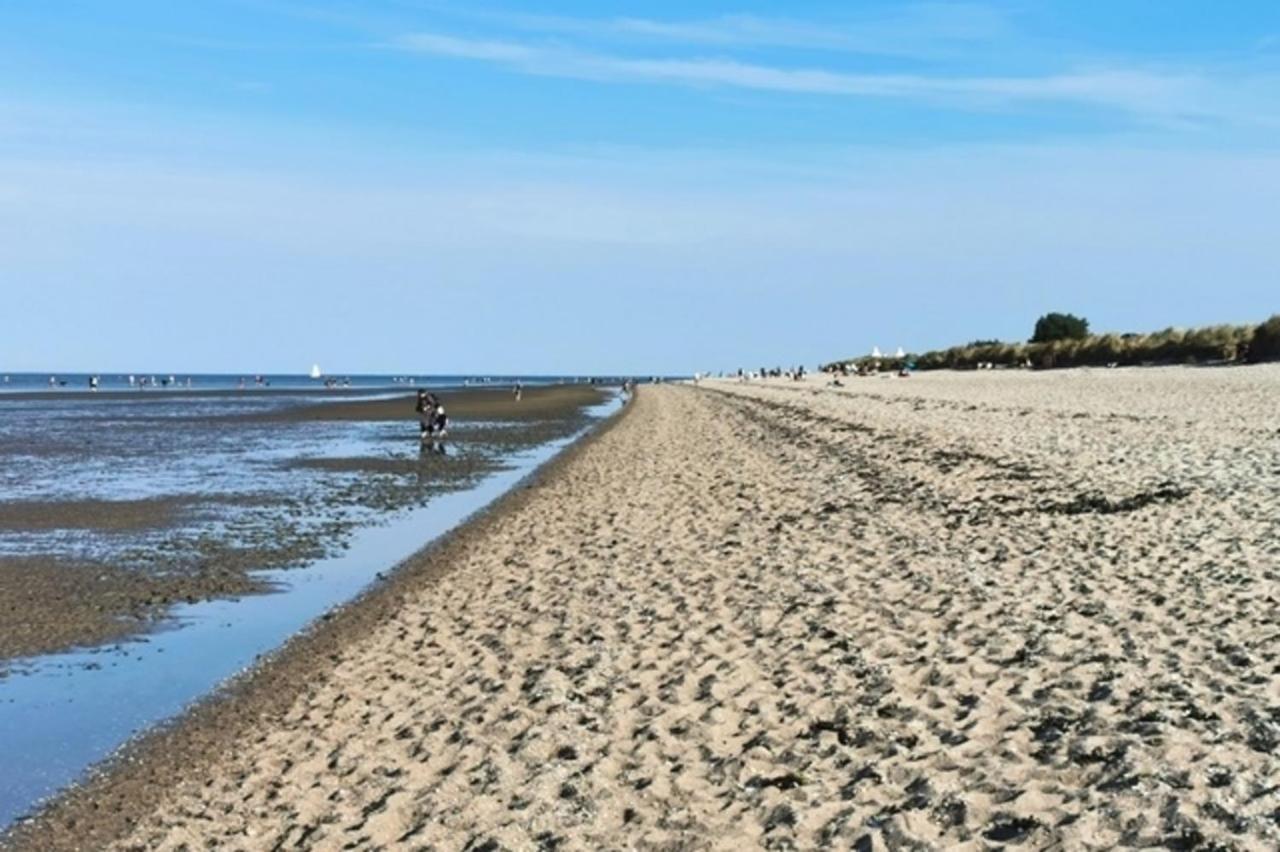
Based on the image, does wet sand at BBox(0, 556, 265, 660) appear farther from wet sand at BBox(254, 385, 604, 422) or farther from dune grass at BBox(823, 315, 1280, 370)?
dune grass at BBox(823, 315, 1280, 370)

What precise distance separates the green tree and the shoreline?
102 metres

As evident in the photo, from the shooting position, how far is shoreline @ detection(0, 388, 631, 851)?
8.11 m

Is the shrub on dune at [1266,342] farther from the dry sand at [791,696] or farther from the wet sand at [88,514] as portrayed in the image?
the wet sand at [88,514]

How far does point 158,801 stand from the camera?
8492mm

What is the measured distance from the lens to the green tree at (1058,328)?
110500mm

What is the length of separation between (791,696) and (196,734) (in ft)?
16.2

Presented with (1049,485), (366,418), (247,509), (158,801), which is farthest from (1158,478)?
(366,418)

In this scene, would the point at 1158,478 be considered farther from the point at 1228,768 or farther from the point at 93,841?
the point at 93,841

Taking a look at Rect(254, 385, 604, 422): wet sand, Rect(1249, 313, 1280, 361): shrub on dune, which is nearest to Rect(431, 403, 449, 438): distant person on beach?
Rect(254, 385, 604, 422): wet sand

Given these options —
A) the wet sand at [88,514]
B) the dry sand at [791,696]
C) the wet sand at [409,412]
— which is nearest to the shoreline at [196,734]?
the dry sand at [791,696]

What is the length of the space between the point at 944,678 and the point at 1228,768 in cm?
266

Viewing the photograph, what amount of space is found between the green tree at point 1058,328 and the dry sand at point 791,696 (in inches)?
3821

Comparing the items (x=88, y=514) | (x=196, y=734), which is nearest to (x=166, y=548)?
(x=88, y=514)

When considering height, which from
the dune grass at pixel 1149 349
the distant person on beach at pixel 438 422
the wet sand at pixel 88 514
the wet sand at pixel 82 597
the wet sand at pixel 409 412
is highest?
Result: the dune grass at pixel 1149 349
